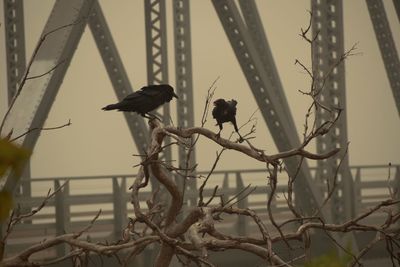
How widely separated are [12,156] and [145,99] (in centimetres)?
295

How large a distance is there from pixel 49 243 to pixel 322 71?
275 inches

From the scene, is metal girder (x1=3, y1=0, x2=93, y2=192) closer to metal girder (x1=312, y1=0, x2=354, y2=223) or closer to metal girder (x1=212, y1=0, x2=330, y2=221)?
metal girder (x1=212, y1=0, x2=330, y2=221)

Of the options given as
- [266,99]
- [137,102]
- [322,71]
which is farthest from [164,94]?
[322,71]

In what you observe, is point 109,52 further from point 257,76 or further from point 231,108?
point 231,108

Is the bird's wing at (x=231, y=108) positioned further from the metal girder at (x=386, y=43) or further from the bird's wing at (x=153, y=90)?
the metal girder at (x=386, y=43)

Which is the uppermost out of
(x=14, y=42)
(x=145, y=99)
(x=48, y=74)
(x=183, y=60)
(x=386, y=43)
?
(x=386, y=43)

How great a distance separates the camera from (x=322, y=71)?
9.37 m

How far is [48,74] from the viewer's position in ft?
20.1

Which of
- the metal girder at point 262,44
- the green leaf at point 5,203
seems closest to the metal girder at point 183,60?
the metal girder at point 262,44

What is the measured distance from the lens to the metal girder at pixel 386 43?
40.3 feet

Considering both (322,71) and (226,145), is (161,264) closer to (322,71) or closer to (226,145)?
(226,145)

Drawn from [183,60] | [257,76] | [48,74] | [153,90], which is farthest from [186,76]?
[153,90]

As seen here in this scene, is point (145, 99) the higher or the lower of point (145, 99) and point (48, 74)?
the lower

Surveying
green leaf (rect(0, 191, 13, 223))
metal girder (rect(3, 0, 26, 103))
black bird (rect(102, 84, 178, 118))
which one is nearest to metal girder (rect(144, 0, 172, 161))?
metal girder (rect(3, 0, 26, 103))
